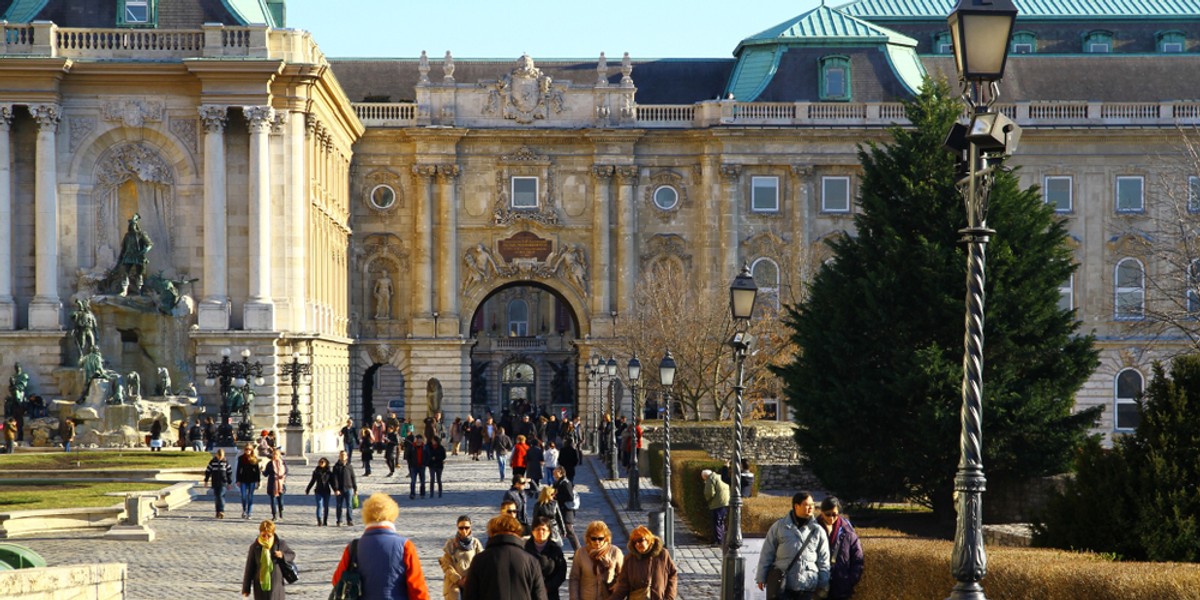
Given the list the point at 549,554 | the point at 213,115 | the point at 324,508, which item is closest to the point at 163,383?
the point at 213,115

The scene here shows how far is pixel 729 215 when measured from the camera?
274 feet

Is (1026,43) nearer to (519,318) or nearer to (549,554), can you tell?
(519,318)

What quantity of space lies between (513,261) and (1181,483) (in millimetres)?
65469

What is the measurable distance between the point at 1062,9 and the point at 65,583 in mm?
Result: 75979

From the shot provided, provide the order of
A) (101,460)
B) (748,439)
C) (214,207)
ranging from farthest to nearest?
(214,207)
(748,439)
(101,460)

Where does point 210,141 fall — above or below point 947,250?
above

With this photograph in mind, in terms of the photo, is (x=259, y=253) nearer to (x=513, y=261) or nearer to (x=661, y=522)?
(x=513, y=261)

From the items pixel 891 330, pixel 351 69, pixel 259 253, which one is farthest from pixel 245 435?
pixel 351 69

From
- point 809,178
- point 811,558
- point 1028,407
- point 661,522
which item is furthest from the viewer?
point 809,178

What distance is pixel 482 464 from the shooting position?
2584 inches

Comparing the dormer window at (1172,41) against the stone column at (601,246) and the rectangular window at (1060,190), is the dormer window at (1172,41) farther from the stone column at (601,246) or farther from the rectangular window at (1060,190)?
the stone column at (601,246)

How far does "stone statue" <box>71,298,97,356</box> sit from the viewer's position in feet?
198

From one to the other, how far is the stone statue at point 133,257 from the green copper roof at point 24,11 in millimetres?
8851

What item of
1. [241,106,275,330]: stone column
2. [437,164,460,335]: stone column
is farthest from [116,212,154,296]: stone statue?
[437,164,460,335]: stone column
